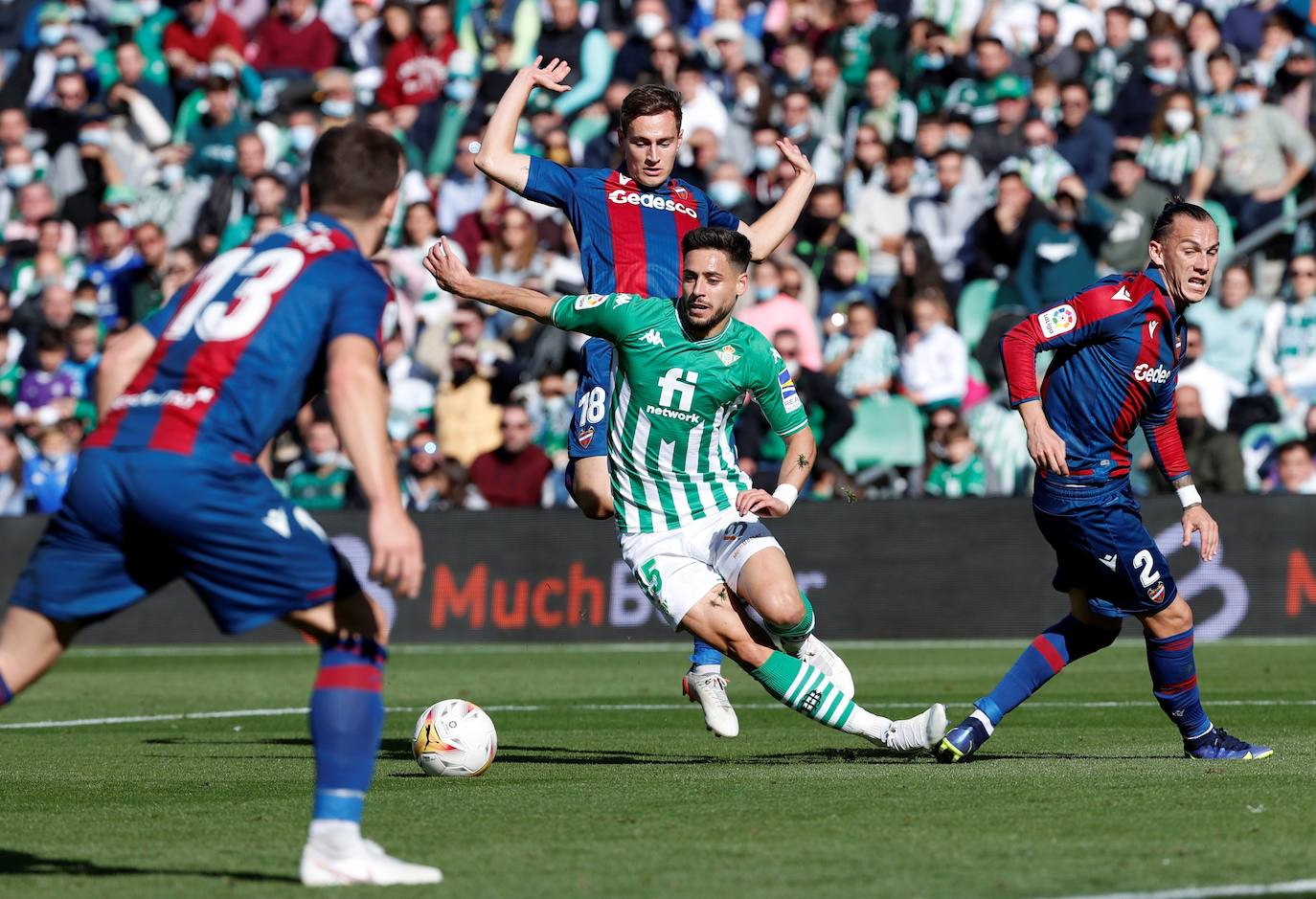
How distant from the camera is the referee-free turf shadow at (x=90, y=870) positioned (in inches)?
225

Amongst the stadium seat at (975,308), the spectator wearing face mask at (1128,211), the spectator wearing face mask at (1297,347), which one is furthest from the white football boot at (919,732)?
the stadium seat at (975,308)

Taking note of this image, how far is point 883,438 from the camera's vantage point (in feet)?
60.0

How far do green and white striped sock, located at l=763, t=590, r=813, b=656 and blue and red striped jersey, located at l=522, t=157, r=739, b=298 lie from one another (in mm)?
2049

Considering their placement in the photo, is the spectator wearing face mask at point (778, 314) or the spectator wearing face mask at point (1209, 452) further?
the spectator wearing face mask at point (778, 314)

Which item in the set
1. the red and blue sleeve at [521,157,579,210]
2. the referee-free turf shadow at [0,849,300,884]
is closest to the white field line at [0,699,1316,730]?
the red and blue sleeve at [521,157,579,210]

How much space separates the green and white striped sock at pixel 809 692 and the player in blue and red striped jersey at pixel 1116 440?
0.52m

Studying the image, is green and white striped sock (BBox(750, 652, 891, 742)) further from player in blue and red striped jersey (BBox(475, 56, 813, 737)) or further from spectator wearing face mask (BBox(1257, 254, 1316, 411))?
spectator wearing face mask (BBox(1257, 254, 1316, 411))

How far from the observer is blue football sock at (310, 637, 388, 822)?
18.2ft

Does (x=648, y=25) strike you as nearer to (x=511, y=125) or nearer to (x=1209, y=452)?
(x=1209, y=452)

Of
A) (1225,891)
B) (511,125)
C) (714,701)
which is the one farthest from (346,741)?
(511,125)

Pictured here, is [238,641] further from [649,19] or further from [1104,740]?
[1104,740]

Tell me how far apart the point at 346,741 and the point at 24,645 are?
39.7 inches

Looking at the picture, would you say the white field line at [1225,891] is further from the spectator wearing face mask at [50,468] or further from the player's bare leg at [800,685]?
the spectator wearing face mask at [50,468]

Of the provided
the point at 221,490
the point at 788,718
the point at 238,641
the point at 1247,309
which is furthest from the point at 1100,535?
the point at 238,641
